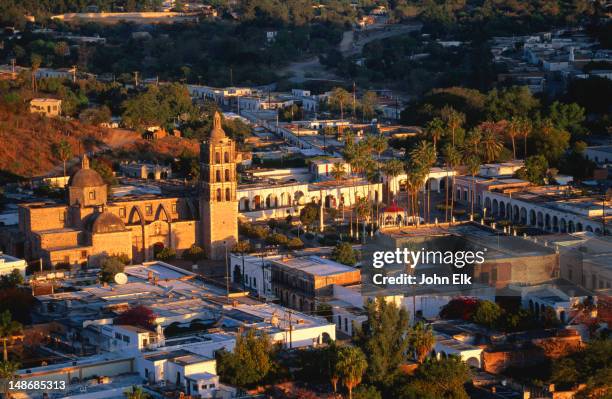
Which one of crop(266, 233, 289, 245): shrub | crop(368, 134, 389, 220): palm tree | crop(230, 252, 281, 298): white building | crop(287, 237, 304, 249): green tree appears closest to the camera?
crop(230, 252, 281, 298): white building

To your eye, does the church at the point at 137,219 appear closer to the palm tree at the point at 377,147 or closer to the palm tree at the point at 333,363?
the palm tree at the point at 377,147

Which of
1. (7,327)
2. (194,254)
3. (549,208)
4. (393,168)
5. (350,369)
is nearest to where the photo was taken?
(350,369)

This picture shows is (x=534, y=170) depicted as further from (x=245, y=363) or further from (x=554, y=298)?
(x=245, y=363)

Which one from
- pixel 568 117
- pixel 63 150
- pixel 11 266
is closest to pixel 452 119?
pixel 568 117

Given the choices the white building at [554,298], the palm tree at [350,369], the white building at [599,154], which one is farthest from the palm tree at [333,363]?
the white building at [599,154]

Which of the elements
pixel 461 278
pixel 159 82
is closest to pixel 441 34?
pixel 159 82

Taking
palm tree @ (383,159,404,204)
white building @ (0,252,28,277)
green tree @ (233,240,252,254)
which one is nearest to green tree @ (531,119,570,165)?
palm tree @ (383,159,404,204)

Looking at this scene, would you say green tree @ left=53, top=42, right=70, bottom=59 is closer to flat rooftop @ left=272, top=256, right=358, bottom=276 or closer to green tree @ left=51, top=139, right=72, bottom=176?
green tree @ left=51, top=139, right=72, bottom=176
